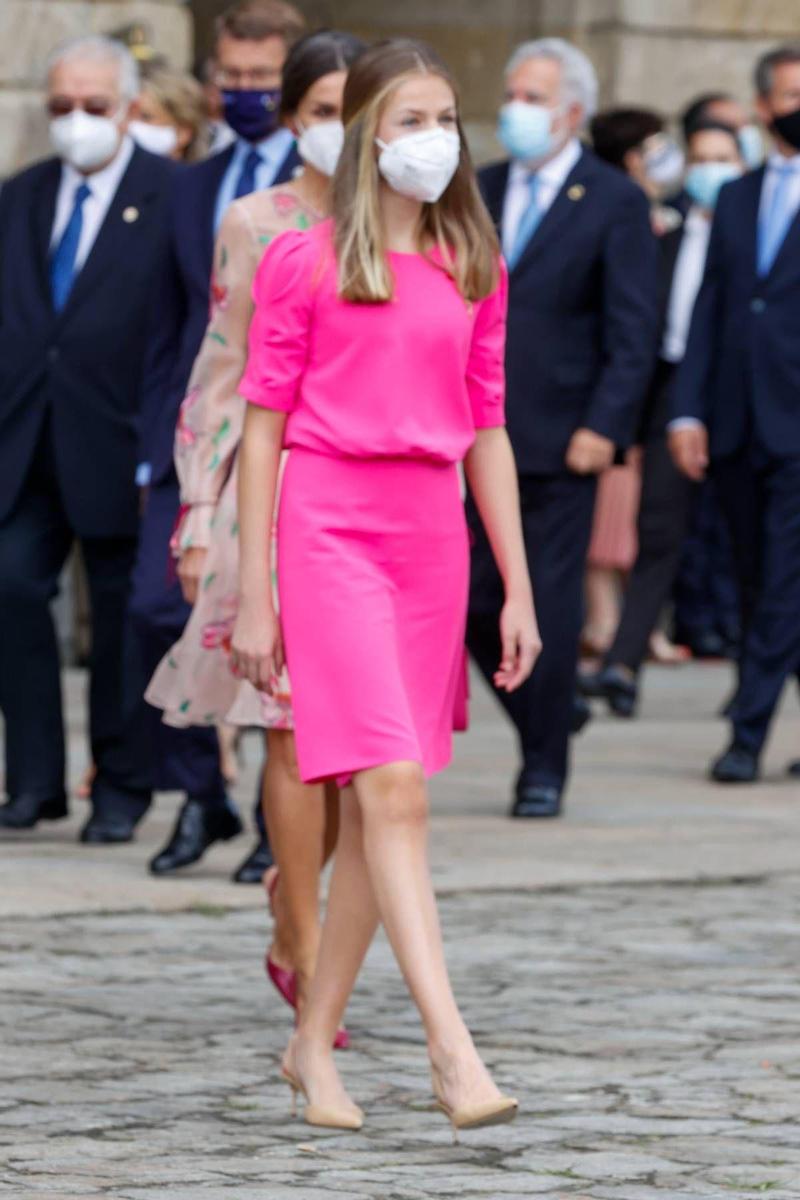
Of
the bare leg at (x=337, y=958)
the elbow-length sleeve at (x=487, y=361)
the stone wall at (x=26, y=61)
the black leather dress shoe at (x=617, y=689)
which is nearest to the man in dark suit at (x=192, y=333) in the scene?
the elbow-length sleeve at (x=487, y=361)

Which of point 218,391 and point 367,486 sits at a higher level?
point 367,486

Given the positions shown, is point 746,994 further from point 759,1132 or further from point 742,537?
point 742,537

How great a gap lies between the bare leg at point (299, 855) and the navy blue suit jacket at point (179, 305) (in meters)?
1.98

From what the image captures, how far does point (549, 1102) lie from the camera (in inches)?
210

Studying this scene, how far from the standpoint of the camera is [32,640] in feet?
28.0

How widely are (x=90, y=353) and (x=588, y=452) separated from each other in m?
1.42

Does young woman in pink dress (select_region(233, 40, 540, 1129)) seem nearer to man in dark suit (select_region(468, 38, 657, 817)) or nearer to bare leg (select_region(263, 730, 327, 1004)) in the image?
bare leg (select_region(263, 730, 327, 1004))

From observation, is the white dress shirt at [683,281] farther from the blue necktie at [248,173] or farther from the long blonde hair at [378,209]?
the long blonde hair at [378,209]

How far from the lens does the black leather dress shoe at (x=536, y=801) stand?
893 cm

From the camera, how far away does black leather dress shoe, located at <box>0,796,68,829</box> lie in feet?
27.8

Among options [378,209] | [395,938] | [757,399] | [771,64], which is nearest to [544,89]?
[771,64]

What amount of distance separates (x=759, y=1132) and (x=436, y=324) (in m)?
1.35

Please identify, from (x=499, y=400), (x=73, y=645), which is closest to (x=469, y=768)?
(x=73, y=645)

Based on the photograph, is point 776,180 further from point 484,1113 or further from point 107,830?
point 484,1113
